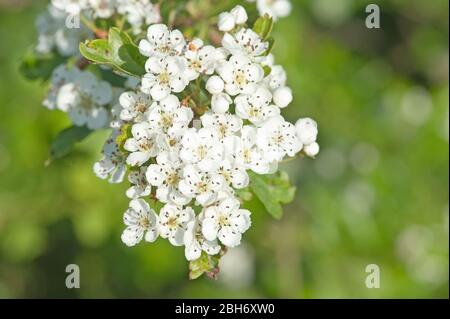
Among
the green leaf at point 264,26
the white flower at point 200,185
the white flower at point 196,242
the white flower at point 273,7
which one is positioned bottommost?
the white flower at point 196,242

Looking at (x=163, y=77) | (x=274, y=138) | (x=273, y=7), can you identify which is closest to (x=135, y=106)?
(x=163, y=77)

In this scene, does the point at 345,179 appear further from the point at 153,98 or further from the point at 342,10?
the point at 153,98

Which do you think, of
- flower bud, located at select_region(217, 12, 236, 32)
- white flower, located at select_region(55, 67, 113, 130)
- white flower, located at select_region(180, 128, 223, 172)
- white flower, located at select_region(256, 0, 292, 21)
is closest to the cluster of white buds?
white flower, located at select_region(180, 128, 223, 172)

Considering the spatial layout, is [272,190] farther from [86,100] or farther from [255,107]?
[86,100]

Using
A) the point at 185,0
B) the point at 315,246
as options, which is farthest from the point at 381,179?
the point at 185,0

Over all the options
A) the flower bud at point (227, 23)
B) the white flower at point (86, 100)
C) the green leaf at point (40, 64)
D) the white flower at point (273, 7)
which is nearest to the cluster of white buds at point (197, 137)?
the flower bud at point (227, 23)

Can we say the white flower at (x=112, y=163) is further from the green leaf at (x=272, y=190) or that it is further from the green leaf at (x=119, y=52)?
the green leaf at (x=272, y=190)
